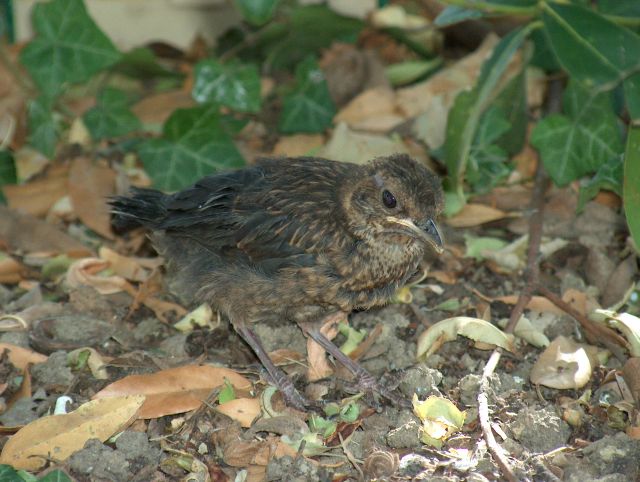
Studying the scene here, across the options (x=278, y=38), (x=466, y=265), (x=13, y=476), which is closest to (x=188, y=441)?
(x=13, y=476)

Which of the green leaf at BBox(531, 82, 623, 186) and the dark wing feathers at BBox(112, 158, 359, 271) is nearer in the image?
the dark wing feathers at BBox(112, 158, 359, 271)

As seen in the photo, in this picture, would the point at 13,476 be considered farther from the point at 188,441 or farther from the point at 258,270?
the point at 258,270

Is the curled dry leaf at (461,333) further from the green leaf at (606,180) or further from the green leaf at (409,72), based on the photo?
the green leaf at (409,72)

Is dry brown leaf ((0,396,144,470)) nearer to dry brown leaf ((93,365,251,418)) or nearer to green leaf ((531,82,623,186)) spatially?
dry brown leaf ((93,365,251,418))

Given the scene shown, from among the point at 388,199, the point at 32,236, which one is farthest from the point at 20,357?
the point at 388,199

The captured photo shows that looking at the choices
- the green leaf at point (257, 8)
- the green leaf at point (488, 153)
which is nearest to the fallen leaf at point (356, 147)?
the green leaf at point (488, 153)

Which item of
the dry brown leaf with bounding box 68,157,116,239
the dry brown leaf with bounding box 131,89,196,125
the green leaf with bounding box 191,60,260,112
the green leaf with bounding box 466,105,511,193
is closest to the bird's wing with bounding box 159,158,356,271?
the dry brown leaf with bounding box 68,157,116,239
